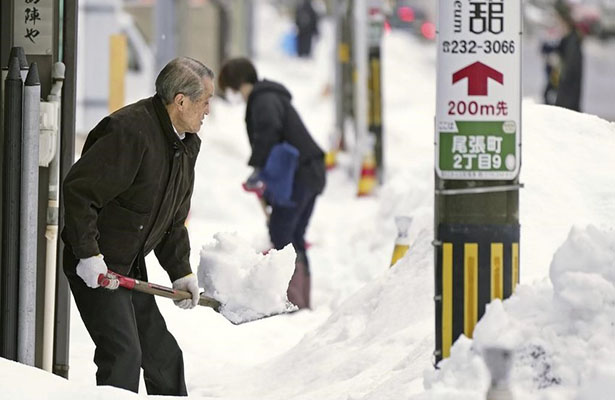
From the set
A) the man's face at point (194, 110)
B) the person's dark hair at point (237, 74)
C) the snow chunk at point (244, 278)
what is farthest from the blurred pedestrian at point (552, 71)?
the man's face at point (194, 110)

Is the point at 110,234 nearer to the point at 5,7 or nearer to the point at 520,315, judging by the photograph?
the point at 5,7

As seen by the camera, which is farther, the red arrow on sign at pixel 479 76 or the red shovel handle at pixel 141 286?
the red shovel handle at pixel 141 286

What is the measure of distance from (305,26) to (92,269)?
3385 cm

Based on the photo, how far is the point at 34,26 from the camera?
6.33 meters

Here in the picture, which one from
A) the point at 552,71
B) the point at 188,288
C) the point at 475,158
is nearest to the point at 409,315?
the point at 188,288

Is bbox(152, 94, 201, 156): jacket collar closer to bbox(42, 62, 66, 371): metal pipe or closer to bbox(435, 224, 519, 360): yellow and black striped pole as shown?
bbox(42, 62, 66, 371): metal pipe

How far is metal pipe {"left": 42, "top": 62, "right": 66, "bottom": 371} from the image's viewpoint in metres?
6.37

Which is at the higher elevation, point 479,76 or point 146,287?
point 479,76

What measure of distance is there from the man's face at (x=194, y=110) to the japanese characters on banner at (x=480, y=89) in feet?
3.25

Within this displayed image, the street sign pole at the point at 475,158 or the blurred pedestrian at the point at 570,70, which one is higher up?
the blurred pedestrian at the point at 570,70

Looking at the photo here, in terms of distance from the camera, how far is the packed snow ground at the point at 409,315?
5070 millimetres

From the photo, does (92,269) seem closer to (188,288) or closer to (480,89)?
(188,288)

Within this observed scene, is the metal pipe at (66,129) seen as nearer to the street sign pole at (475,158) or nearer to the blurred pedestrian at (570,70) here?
the street sign pole at (475,158)

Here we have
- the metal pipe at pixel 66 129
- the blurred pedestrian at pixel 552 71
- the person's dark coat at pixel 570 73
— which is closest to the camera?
the metal pipe at pixel 66 129
